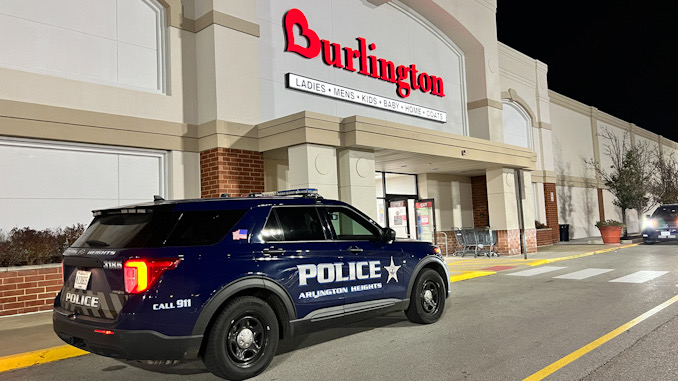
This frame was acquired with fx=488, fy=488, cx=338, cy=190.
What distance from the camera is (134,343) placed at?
434 centimetres

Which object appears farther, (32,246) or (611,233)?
(611,233)

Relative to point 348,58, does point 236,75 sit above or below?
below

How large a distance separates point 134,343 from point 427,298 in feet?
13.8

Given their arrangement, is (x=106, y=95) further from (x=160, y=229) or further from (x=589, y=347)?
(x=589, y=347)

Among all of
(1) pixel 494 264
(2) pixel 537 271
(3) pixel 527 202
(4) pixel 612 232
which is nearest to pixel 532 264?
(1) pixel 494 264

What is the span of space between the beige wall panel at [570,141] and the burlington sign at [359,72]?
12722mm

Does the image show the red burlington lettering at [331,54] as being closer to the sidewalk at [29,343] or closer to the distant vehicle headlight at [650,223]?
the sidewalk at [29,343]

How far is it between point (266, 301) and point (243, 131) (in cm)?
705

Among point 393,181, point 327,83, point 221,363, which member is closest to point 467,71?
point 393,181

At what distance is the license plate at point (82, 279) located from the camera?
187 inches

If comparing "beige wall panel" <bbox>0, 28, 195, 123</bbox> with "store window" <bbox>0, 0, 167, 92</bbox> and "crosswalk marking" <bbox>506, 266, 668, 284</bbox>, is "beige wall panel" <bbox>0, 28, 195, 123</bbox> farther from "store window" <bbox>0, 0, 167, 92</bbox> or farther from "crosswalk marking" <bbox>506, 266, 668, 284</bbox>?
"crosswalk marking" <bbox>506, 266, 668, 284</bbox>

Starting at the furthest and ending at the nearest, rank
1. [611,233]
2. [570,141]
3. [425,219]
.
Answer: [570,141]
[611,233]
[425,219]

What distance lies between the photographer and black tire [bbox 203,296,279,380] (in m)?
4.68

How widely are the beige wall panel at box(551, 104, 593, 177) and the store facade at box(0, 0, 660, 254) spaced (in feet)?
38.3
